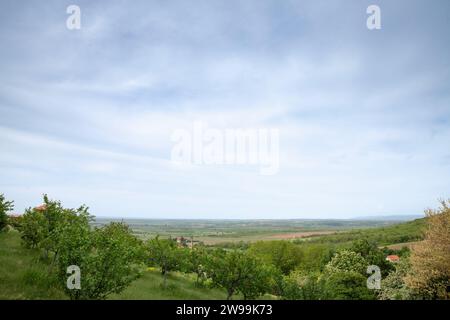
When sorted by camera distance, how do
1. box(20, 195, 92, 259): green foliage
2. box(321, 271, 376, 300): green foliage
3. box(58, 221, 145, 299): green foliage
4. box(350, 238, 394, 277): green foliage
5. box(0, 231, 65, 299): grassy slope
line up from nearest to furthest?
box(58, 221, 145, 299): green foliage → box(0, 231, 65, 299): grassy slope → box(20, 195, 92, 259): green foliage → box(321, 271, 376, 300): green foliage → box(350, 238, 394, 277): green foliage

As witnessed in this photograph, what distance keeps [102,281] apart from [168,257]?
26800 millimetres

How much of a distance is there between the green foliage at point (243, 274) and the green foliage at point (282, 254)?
74.1m

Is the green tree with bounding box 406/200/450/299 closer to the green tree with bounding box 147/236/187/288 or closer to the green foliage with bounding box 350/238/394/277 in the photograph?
the green tree with bounding box 147/236/187/288

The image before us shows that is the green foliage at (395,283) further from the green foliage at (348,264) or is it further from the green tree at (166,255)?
the green tree at (166,255)

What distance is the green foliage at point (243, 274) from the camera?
2992 centimetres

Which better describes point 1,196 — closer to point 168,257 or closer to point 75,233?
point 168,257

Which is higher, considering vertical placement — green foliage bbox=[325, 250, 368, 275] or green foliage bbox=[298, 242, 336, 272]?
green foliage bbox=[325, 250, 368, 275]

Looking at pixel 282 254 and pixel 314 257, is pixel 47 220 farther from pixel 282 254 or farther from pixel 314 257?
pixel 314 257

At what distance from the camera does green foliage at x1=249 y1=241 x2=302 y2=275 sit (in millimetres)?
105562

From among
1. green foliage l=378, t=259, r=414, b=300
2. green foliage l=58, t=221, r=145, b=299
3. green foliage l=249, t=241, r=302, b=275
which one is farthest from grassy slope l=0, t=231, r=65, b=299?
green foliage l=249, t=241, r=302, b=275

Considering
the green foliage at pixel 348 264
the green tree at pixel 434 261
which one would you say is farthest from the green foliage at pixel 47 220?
the green foliage at pixel 348 264

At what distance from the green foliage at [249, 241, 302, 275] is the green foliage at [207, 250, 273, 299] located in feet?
243

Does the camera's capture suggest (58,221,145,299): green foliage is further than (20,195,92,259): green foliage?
No
